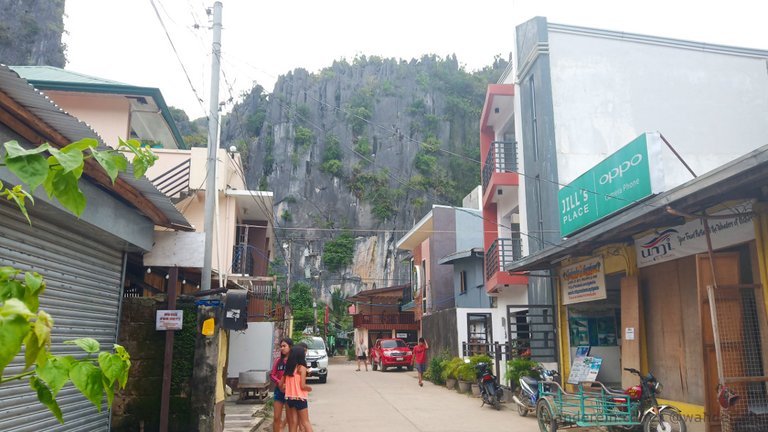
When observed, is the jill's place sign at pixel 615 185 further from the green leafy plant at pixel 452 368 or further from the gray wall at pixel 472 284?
the gray wall at pixel 472 284

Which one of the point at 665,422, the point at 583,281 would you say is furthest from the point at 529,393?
the point at 665,422

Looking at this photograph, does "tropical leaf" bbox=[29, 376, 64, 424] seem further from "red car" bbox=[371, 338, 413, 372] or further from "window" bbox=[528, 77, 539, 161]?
"red car" bbox=[371, 338, 413, 372]

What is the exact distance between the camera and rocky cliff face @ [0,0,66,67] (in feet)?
130

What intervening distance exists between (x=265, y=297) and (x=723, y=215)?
43.8 ft

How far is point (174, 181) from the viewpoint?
51.8 ft

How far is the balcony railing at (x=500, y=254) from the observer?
16.3 m

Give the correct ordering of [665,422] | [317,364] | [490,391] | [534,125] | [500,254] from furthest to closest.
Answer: [317,364], [500,254], [534,125], [490,391], [665,422]

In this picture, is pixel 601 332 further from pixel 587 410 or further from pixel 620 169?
pixel 587 410

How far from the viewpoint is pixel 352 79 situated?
7575cm

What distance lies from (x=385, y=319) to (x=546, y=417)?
31974mm

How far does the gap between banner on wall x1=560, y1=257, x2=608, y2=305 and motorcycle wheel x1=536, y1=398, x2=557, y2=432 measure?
2.44 metres

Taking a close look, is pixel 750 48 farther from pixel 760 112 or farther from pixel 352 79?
pixel 352 79

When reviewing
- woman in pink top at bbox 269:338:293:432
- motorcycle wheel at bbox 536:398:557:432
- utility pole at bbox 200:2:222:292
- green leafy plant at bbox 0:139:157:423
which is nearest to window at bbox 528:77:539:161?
motorcycle wheel at bbox 536:398:557:432

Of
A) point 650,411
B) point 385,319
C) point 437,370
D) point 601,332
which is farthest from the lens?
point 385,319
